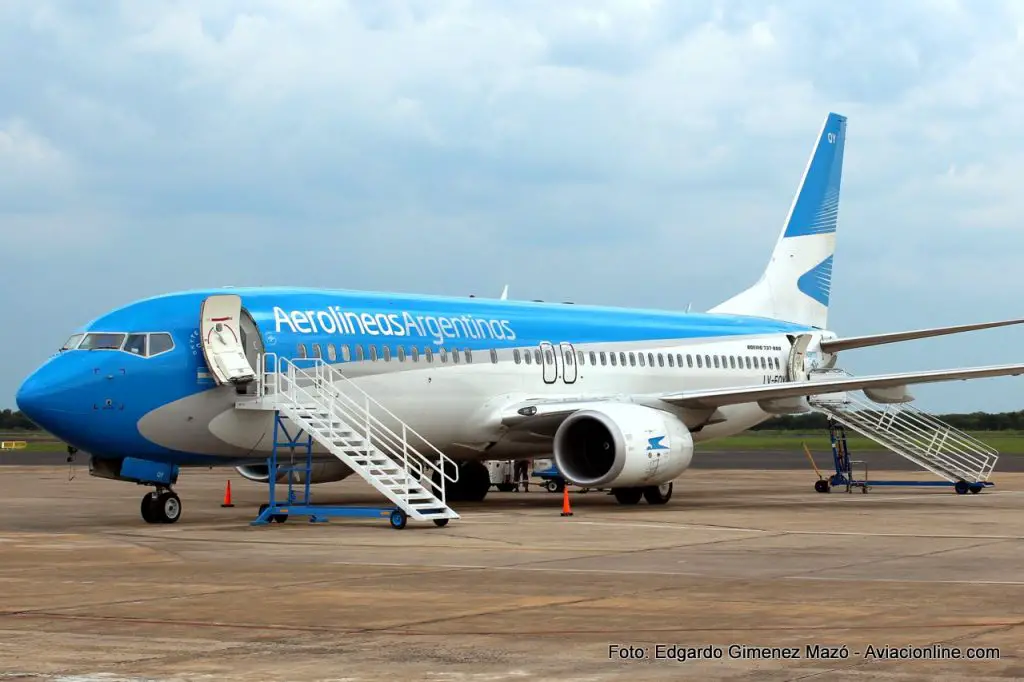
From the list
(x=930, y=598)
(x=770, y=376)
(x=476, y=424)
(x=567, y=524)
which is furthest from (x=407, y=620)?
(x=770, y=376)

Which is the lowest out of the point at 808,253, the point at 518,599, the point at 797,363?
the point at 518,599

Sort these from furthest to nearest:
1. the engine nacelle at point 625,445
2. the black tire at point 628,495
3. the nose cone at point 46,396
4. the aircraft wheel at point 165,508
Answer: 1. the black tire at point 628,495
2. the engine nacelle at point 625,445
3. the aircraft wheel at point 165,508
4. the nose cone at point 46,396

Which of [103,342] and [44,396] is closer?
[44,396]

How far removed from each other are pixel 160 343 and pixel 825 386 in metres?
11.8

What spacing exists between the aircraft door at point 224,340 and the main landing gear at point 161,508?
1.88 m

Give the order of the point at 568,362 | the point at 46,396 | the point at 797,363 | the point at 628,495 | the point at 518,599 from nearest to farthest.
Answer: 1. the point at 518,599
2. the point at 46,396
3. the point at 628,495
4. the point at 568,362
5. the point at 797,363

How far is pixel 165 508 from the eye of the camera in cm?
2142

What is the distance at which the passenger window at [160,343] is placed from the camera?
833 inches

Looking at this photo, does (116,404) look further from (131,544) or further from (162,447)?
(131,544)

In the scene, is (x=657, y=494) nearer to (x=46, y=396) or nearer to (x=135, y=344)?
(x=135, y=344)

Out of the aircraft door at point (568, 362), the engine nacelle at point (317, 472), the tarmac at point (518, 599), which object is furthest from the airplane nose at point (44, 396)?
the aircraft door at point (568, 362)

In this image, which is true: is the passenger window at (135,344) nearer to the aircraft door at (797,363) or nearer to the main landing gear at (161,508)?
the main landing gear at (161,508)

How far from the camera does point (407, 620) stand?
34.9 ft

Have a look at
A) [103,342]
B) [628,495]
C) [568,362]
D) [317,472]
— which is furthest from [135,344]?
[628,495]
